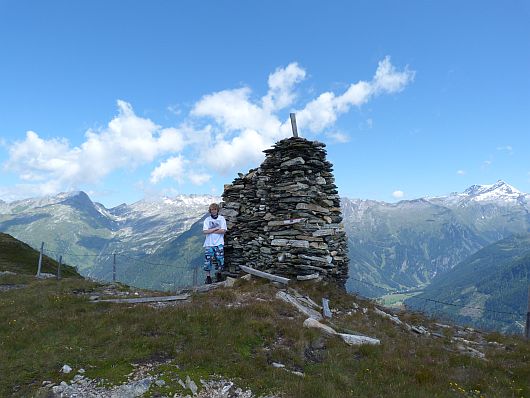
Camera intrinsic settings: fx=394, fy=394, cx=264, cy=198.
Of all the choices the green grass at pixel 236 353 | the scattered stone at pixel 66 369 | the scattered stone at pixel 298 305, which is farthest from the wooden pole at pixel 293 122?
the scattered stone at pixel 66 369

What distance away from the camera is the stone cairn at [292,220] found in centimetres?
1986

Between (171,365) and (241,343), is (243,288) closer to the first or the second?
(241,343)

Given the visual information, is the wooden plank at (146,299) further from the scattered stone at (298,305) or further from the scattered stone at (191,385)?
the scattered stone at (191,385)

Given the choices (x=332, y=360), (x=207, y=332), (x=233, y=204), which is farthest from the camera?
(x=233, y=204)

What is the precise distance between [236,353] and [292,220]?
10283mm

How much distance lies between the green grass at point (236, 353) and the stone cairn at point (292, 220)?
16.6ft

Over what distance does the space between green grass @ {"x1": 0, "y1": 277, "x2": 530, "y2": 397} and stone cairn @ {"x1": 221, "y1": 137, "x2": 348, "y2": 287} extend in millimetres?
5074

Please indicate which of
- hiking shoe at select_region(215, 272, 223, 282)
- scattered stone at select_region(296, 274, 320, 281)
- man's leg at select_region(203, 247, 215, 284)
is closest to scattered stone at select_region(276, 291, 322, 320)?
scattered stone at select_region(296, 274, 320, 281)

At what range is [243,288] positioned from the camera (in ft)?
55.7

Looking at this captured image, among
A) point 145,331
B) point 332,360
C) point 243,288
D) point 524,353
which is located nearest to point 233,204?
point 243,288

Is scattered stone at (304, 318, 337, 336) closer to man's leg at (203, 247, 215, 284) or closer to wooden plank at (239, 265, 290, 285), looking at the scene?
wooden plank at (239, 265, 290, 285)

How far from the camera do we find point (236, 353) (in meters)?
10.6

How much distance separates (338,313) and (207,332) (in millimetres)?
6979

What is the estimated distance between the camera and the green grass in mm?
9336
